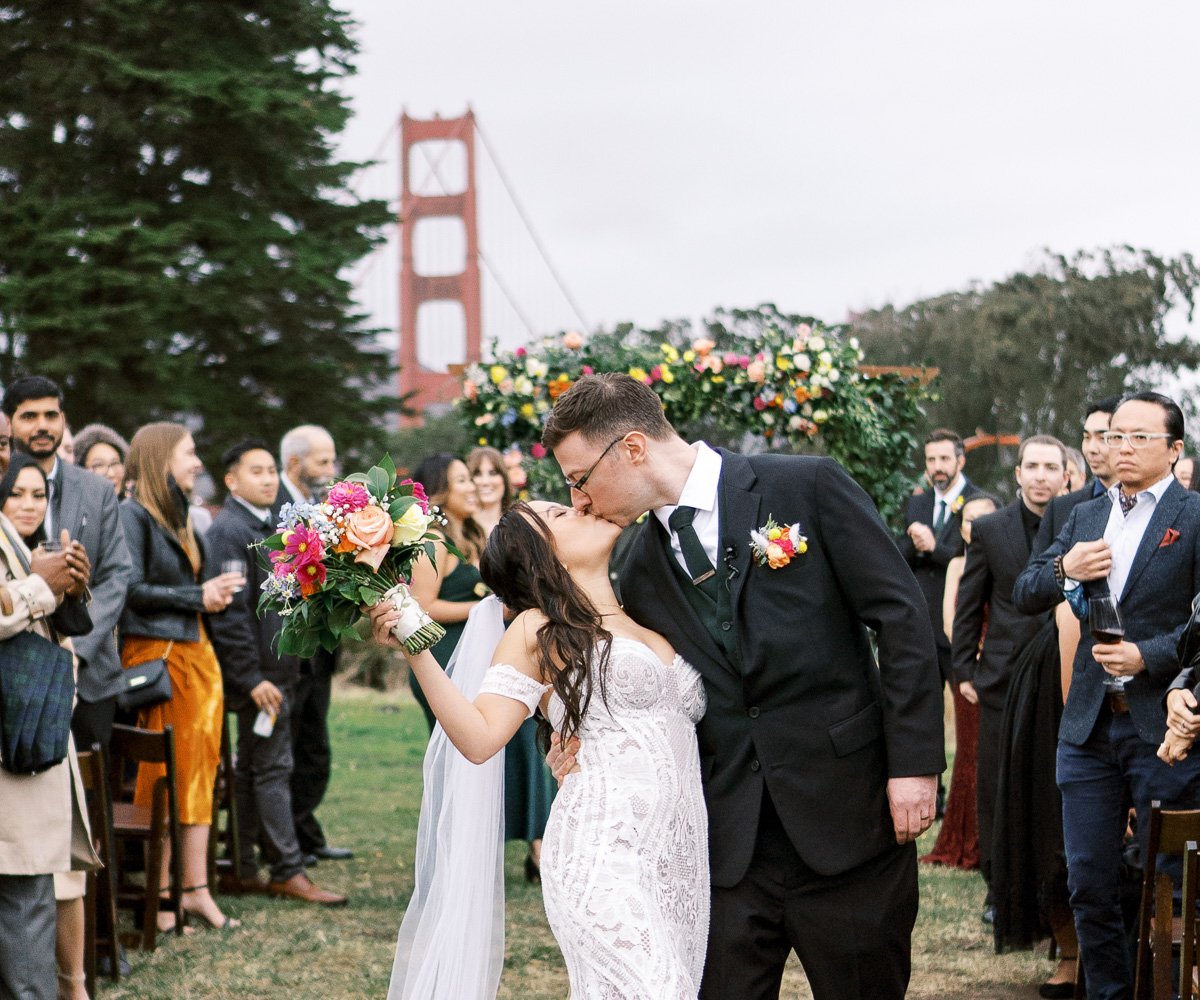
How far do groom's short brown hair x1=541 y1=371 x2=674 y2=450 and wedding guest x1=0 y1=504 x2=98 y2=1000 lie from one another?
1.94 meters

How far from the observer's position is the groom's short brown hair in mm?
3557

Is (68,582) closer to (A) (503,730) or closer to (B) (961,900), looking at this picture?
(A) (503,730)

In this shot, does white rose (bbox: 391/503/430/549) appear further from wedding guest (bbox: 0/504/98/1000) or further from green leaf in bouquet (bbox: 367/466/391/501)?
wedding guest (bbox: 0/504/98/1000)

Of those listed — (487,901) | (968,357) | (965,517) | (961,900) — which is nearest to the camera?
(487,901)

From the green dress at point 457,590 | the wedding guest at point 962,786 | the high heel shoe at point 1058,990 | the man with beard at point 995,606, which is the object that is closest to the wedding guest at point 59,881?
the green dress at point 457,590

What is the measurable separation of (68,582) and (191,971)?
78.7 inches

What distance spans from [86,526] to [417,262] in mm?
47391

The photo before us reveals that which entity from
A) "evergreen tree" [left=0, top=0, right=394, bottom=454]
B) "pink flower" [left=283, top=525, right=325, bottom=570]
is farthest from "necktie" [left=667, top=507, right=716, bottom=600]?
"evergreen tree" [left=0, top=0, right=394, bottom=454]

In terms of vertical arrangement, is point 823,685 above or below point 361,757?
above

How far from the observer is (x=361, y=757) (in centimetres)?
1298

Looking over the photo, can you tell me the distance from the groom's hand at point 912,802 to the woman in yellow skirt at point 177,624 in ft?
13.3

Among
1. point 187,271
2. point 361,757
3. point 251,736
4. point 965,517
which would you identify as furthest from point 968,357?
point 251,736

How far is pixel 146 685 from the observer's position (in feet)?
21.9

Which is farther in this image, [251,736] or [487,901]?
[251,736]
